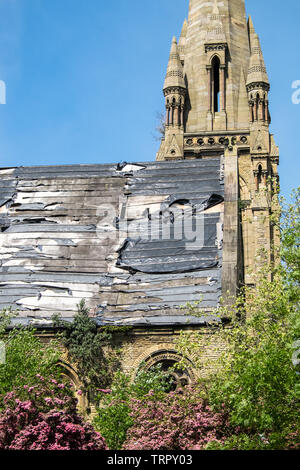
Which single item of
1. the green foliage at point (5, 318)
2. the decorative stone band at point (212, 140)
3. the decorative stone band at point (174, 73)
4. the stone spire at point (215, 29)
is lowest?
the green foliage at point (5, 318)

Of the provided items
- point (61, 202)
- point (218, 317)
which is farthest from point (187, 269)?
point (61, 202)

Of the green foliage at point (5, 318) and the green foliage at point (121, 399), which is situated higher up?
the green foliage at point (5, 318)

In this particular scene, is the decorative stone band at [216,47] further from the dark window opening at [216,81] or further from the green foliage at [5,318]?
the green foliage at [5,318]

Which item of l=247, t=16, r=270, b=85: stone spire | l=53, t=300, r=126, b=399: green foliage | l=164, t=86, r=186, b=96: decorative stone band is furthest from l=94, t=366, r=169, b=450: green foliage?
l=247, t=16, r=270, b=85: stone spire

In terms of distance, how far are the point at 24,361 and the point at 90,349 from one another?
2706 millimetres

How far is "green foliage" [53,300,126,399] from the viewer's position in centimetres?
2456

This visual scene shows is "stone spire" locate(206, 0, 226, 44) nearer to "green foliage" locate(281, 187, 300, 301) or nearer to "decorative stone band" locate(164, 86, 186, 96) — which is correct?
"decorative stone band" locate(164, 86, 186, 96)

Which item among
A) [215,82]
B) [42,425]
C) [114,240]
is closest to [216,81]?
[215,82]

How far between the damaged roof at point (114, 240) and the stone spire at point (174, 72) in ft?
82.9

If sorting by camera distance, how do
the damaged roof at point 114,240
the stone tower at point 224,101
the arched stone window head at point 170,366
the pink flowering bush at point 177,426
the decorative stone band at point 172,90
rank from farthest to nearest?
the decorative stone band at point 172,90 < the stone tower at point 224,101 < the damaged roof at point 114,240 < the arched stone window head at point 170,366 < the pink flowering bush at point 177,426

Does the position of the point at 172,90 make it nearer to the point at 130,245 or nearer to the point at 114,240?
the point at 114,240

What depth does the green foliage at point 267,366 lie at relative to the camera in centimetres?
1883

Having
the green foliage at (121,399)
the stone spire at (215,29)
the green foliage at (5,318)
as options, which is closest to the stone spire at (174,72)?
the stone spire at (215,29)

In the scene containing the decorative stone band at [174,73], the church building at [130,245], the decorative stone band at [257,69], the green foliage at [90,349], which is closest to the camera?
the green foliage at [90,349]
